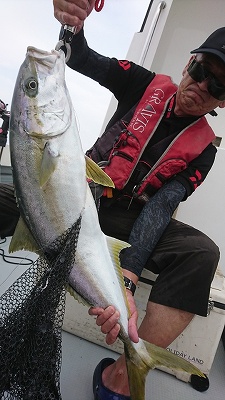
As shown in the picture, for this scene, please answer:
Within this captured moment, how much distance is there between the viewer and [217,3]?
4832mm

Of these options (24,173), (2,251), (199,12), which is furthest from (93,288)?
(199,12)

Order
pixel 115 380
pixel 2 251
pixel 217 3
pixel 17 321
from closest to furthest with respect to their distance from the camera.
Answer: pixel 17 321 < pixel 115 380 < pixel 2 251 < pixel 217 3

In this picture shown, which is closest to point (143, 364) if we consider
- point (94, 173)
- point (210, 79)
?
point (94, 173)

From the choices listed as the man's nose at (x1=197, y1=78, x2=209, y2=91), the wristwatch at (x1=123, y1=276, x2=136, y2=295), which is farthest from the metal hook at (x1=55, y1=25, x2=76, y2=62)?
the wristwatch at (x1=123, y1=276, x2=136, y2=295)

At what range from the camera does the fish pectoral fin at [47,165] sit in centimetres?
135

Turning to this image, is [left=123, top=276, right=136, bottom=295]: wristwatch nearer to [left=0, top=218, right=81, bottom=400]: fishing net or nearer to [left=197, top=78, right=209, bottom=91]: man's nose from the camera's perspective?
[left=0, top=218, right=81, bottom=400]: fishing net

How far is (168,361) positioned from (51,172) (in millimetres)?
996

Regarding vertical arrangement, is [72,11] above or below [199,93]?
above

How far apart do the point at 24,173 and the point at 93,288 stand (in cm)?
57

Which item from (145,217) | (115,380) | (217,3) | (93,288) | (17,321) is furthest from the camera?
(217,3)

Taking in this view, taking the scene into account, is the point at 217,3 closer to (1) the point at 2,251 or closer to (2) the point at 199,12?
(2) the point at 199,12

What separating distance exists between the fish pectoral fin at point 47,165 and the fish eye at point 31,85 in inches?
9.1

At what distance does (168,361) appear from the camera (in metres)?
1.54

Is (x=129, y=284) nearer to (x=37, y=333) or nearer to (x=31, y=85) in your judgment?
(x=37, y=333)
